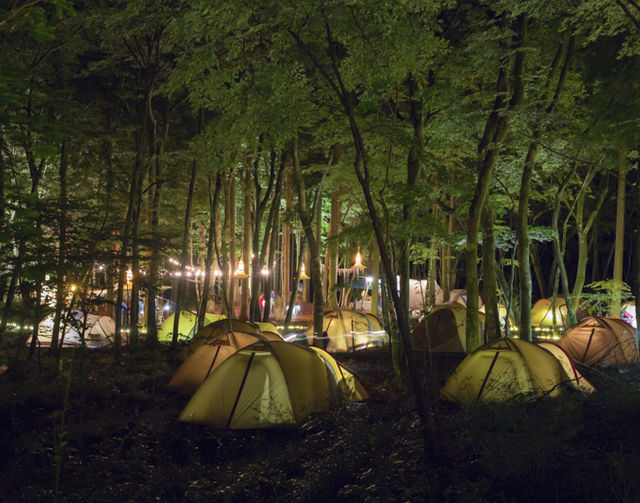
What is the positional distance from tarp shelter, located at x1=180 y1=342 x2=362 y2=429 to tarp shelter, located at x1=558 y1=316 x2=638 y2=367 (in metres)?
8.69

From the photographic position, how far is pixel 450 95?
427 inches

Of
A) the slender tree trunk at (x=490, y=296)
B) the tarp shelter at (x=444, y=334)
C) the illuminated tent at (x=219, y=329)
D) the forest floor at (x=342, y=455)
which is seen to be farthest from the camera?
the tarp shelter at (x=444, y=334)

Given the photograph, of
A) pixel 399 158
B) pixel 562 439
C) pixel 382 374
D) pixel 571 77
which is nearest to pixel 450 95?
pixel 399 158

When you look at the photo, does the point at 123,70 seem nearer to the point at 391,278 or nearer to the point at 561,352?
the point at 391,278

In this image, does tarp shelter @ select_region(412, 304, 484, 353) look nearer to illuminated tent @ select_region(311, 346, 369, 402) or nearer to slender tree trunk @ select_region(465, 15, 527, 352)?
slender tree trunk @ select_region(465, 15, 527, 352)

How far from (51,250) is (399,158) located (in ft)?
26.3

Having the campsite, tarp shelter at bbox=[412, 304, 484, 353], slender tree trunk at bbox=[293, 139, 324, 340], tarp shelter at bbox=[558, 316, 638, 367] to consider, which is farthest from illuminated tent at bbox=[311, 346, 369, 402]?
tarp shelter at bbox=[558, 316, 638, 367]

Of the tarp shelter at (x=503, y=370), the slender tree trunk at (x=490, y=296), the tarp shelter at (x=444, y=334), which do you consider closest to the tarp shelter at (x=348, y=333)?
the tarp shelter at (x=444, y=334)

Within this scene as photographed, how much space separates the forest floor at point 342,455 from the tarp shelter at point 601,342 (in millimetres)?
5303

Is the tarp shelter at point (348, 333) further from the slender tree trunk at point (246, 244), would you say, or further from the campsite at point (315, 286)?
the slender tree trunk at point (246, 244)

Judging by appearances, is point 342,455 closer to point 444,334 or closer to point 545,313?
point 444,334

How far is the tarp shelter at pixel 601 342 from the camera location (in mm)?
12848

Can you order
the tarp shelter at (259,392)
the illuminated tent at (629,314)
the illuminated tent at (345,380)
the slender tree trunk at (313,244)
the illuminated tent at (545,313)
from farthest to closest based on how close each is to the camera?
1. the illuminated tent at (545,313)
2. the illuminated tent at (629,314)
3. the slender tree trunk at (313,244)
4. the illuminated tent at (345,380)
5. the tarp shelter at (259,392)

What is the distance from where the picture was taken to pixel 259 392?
761cm
